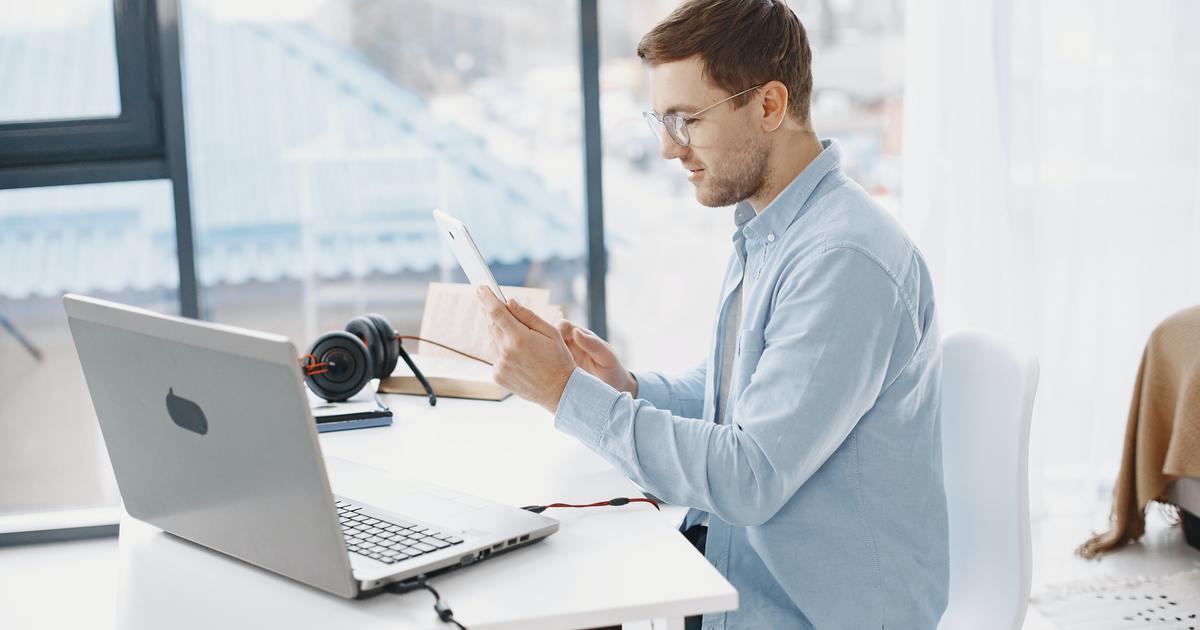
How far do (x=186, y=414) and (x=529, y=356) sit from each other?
438mm

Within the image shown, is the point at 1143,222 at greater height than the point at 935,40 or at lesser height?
lesser

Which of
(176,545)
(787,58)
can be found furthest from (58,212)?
(787,58)

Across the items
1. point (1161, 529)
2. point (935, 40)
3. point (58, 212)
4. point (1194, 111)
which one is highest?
point (935, 40)

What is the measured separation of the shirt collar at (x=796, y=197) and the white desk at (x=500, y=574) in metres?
0.39

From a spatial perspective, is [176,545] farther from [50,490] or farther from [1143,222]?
[1143,222]

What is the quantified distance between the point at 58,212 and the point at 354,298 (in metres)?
0.74

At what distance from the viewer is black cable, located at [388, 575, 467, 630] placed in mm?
1037

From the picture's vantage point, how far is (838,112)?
303 cm

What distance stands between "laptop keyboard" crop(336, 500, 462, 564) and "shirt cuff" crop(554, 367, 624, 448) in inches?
9.8

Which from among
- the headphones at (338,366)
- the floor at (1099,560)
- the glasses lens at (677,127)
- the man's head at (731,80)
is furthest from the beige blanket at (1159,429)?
the headphones at (338,366)

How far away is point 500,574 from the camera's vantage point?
115 cm

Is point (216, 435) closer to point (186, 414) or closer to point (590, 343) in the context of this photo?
point (186, 414)

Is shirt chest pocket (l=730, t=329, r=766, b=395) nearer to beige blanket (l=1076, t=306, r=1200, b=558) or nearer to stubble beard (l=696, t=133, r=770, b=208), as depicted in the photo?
stubble beard (l=696, t=133, r=770, b=208)

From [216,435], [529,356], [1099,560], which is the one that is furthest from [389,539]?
[1099,560]
